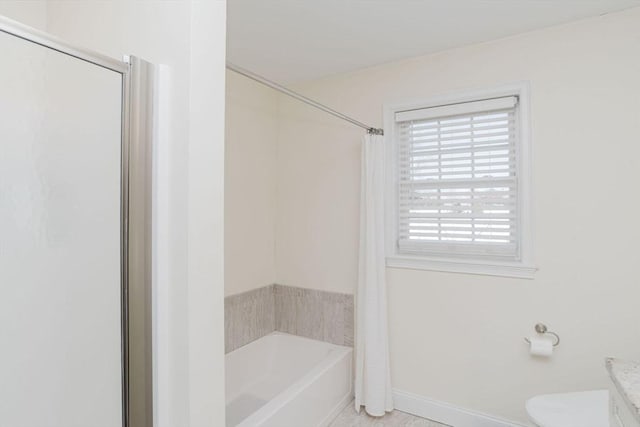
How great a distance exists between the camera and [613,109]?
1982 millimetres

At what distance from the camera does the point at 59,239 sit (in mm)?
964

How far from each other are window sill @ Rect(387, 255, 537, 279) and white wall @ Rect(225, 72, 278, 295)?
1.05m

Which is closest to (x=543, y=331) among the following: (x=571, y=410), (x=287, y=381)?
(x=571, y=410)

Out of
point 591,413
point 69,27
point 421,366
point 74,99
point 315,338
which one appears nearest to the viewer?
point 74,99

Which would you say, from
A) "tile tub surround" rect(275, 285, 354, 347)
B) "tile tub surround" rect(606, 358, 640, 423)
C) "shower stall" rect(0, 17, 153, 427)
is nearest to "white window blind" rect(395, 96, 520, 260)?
"tile tub surround" rect(275, 285, 354, 347)

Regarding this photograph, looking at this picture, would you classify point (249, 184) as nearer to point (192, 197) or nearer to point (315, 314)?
point (315, 314)

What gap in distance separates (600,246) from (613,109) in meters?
0.75

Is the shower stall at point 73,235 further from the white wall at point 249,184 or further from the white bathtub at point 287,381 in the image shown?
the white wall at point 249,184

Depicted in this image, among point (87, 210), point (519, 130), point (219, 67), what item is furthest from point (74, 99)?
point (519, 130)

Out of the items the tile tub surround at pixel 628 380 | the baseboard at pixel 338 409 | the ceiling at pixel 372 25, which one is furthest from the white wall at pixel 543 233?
the tile tub surround at pixel 628 380

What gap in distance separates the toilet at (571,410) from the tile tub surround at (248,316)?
1905 mm

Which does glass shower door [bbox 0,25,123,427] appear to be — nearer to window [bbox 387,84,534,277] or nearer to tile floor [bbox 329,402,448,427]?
tile floor [bbox 329,402,448,427]

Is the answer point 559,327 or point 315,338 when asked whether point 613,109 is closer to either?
point 559,327

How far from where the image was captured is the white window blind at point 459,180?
7.55ft
